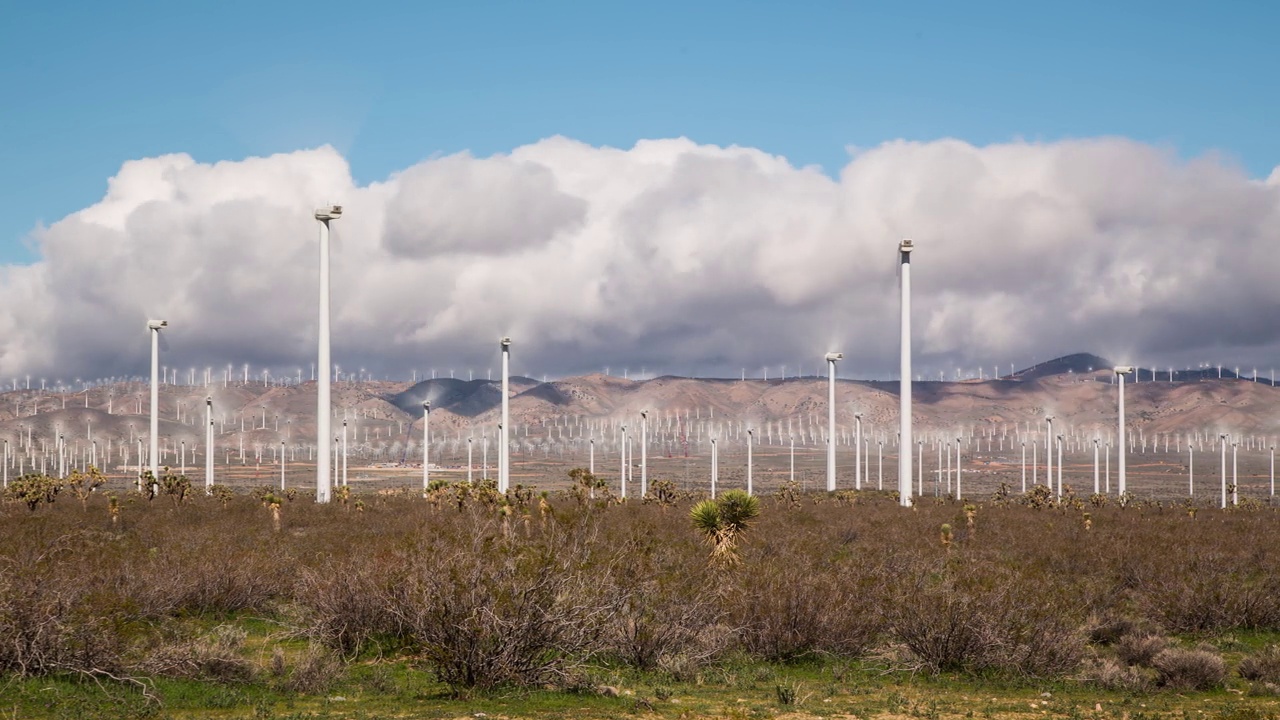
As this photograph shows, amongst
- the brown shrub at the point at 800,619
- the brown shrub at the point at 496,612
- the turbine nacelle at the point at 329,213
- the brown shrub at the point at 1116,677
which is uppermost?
the turbine nacelle at the point at 329,213

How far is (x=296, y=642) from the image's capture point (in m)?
25.8

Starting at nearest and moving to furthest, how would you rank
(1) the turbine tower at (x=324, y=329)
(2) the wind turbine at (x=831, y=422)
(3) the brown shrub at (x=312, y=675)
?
(3) the brown shrub at (x=312, y=675), (1) the turbine tower at (x=324, y=329), (2) the wind turbine at (x=831, y=422)

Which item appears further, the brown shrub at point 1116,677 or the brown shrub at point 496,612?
the brown shrub at point 1116,677

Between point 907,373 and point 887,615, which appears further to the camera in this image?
point 907,373

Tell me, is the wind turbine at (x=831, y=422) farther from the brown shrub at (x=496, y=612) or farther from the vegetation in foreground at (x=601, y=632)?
the brown shrub at (x=496, y=612)

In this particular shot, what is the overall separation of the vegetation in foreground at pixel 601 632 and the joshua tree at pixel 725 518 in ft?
0.22

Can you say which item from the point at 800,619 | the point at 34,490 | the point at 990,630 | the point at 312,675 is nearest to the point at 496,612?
the point at 312,675

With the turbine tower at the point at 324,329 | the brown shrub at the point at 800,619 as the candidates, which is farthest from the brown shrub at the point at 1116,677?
the turbine tower at the point at 324,329

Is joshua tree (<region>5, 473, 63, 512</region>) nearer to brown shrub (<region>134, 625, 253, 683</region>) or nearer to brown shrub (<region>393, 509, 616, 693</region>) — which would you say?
brown shrub (<region>134, 625, 253, 683</region>)

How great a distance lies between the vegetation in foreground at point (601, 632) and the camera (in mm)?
18141

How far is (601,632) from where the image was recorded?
20.5 meters

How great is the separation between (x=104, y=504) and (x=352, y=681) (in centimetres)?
4631

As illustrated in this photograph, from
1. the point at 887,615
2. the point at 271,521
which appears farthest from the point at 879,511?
the point at 887,615

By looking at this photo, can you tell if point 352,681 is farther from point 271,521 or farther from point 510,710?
point 271,521
